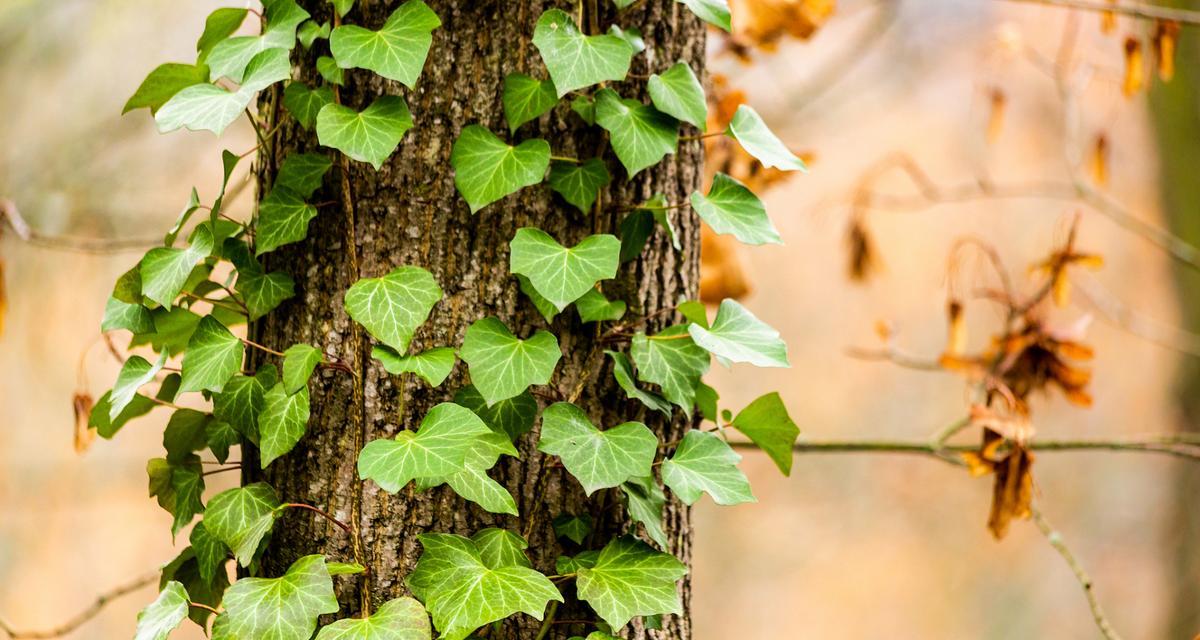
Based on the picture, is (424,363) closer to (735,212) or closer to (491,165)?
→ (491,165)

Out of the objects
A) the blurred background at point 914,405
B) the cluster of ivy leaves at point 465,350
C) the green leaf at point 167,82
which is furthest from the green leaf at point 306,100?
the blurred background at point 914,405

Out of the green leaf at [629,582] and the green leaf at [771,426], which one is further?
the green leaf at [771,426]

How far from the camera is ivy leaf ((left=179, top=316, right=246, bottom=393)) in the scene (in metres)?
0.89

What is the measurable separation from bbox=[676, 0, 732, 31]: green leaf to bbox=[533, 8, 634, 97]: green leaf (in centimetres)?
10

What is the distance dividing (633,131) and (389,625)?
496mm

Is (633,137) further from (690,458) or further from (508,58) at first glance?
(690,458)

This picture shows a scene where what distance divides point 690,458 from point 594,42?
15.6 inches

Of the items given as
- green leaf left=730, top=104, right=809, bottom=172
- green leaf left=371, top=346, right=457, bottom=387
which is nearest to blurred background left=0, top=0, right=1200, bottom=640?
green leaf left=730, top=104, right=809, bottom=172

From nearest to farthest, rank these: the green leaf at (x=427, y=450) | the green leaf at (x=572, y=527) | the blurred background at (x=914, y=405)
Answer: the green leaf at (x=427, y=450), the green leaf at (x=572, y=527), the blurred background at (x=914, y=405)

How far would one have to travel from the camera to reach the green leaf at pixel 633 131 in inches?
35.1

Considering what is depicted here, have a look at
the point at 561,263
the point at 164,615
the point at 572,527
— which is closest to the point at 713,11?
the point at 561,263

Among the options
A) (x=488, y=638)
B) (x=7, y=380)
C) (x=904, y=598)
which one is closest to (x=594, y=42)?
(x=488, y=638)

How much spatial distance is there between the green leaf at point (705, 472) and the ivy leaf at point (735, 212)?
0.20 metres

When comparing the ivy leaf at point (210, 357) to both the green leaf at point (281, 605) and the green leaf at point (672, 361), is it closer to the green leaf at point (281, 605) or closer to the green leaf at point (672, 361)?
the green leaf at point (281, 605)
